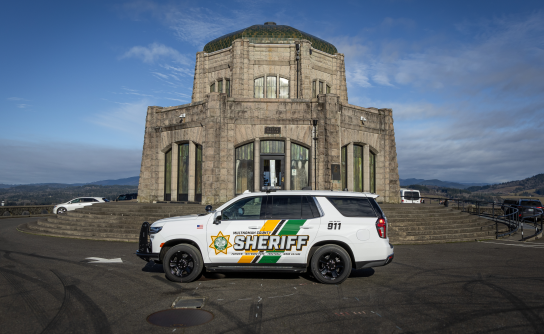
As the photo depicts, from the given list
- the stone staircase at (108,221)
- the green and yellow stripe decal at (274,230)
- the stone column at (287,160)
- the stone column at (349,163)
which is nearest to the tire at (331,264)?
the green and yellow stripe decal at (274,230)

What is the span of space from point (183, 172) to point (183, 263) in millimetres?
13939

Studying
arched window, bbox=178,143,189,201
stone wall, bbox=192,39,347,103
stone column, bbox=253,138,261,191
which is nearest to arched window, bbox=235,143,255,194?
stone column, bbox=253,138,261,191

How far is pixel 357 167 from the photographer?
21938 millimetres

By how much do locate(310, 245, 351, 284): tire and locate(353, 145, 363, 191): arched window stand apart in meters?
14.2

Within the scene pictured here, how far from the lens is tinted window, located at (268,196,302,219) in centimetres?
802

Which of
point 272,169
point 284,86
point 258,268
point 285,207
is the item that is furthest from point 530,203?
point 258,268

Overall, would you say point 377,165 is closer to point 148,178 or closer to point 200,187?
point 200,187

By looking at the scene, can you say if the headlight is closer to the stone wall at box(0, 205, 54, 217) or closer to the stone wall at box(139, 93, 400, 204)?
the stone wall at box(139, 93, 400, 204)

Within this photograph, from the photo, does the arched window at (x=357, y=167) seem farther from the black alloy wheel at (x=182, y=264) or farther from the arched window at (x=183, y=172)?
the black alloy wheel at (x=182, y=264)

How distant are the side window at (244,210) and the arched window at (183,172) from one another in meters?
13.7

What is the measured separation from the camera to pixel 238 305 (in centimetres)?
626

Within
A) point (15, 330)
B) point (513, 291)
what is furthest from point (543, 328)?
point (15, 330)

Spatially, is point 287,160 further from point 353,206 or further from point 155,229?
point 155,229

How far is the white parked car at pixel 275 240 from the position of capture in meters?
7.86
